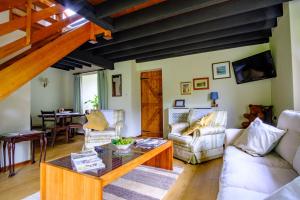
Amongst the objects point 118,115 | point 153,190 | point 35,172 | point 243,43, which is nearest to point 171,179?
point 153,190

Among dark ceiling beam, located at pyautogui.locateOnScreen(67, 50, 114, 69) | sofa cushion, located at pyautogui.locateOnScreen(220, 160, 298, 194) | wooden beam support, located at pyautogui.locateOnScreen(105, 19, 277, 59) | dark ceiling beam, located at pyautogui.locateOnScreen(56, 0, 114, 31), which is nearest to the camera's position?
sofa cushion, located at pyautogui.locateOnScreen(220, 160, 298, 194)

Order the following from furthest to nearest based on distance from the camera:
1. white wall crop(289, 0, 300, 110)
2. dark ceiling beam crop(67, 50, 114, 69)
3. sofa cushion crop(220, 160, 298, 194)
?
dark ceiling beam crop(67, 50, 114, 69), white wall crop(289, 0, 300, 110), sofa cushion crop(220, 160, 298, 194)

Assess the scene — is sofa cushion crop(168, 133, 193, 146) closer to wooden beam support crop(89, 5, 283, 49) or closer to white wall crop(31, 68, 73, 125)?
wooden beam support crop(89, 5, 283, 49)

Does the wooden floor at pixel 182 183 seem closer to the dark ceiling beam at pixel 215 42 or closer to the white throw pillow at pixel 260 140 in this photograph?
the white throw pillow at pixel 260 140

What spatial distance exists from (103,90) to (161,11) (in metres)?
3.37

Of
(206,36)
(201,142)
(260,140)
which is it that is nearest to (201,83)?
A: (206,36)

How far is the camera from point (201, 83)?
4.31m

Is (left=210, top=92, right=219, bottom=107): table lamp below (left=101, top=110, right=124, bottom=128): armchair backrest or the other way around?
the other way around

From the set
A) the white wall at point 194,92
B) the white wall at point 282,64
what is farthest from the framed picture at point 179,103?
the white wall at point 282,64

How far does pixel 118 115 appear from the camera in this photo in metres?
4.31

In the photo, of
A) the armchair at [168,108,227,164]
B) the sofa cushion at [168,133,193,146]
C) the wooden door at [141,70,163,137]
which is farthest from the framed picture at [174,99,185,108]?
the sofa cushion at [168,133,193,146]

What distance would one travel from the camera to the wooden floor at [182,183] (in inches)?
73.9

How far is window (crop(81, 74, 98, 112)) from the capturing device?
5.79 metres

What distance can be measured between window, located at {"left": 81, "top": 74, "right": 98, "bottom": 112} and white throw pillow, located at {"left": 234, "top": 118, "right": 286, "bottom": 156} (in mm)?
4878
